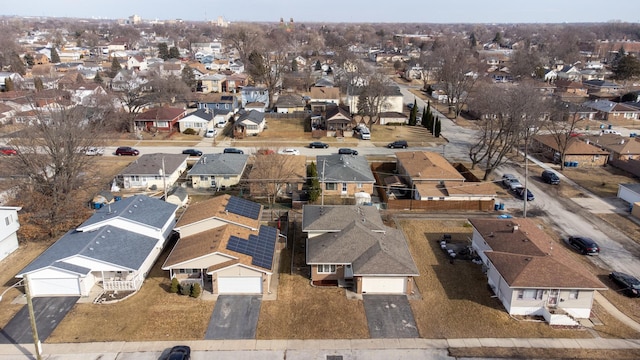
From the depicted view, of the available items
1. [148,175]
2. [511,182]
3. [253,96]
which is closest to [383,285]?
[511,182]

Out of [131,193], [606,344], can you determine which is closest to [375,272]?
[606,344]

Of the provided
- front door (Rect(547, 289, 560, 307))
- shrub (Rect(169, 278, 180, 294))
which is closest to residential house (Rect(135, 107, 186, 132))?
shrub (Rect(169, 278, 180, 294))

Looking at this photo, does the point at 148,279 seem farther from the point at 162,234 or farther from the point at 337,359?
the point at 337,359

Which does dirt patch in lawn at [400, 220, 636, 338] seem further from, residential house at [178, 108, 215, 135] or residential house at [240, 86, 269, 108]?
residential house at [240, 86, 269, 108]

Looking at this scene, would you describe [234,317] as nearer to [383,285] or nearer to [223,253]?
[223,253]

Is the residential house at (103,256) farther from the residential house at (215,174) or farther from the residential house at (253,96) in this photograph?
the residential house at (253,96)
